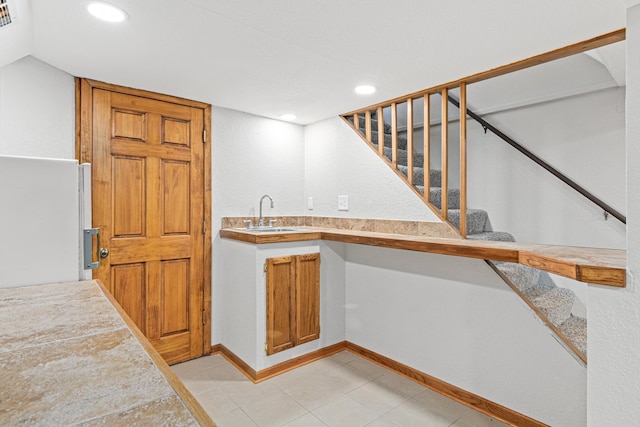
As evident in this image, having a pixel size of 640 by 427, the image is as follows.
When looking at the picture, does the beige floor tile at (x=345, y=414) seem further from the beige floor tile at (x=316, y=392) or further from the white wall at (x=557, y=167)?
the white wall at (x=557, y=167)

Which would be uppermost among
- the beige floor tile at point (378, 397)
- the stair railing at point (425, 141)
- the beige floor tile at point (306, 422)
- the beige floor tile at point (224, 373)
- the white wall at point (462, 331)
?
the stair railing at point (425, 141)

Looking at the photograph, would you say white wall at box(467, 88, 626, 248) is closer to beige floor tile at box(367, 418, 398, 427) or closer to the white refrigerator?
beige floor tile at box(367, 418, 398, 427)

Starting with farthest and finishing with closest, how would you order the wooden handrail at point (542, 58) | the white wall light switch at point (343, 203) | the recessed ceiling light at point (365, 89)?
the white wall light switch at point (343, 203) < the recessed ceiling light at point (365, 89) < the wooden handrail at point (542, 58)

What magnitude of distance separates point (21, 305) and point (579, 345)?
103 inches

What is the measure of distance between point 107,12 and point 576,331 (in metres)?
3.07

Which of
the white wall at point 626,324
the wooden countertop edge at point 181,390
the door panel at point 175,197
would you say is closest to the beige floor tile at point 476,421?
the white wall at point 626,324

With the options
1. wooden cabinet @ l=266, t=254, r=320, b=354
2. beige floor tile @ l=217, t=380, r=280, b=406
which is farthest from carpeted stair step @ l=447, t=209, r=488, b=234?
beige floor tile @ l=217, t=380, r=280, b=406

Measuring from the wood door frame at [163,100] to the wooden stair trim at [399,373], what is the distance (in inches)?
16.3

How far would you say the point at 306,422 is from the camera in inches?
79.4

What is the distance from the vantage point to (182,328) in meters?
2.80

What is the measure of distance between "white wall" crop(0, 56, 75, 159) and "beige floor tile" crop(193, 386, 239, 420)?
1855mm

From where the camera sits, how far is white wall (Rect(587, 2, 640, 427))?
1.00 m

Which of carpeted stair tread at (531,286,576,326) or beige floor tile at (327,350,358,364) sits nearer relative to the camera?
carpeted stair tread at (531,286,576,326)

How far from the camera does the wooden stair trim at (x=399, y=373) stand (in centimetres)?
201
